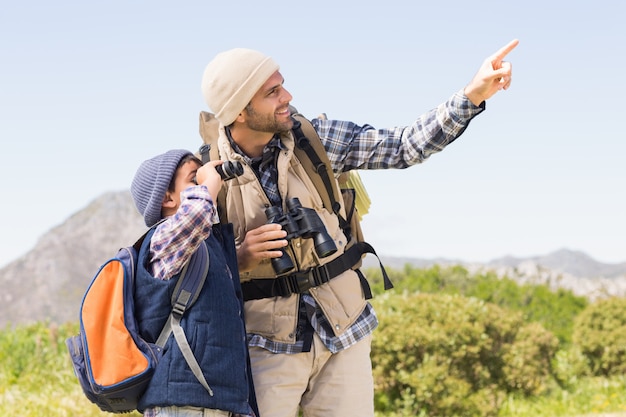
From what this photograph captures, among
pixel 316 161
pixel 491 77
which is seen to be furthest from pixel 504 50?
pixel 316 161

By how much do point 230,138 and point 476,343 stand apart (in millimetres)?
4664

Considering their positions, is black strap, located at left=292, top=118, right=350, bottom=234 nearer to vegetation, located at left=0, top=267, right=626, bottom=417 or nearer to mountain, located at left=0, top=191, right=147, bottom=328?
vegetation, located at left=0, top=267, right=626, bottom=417

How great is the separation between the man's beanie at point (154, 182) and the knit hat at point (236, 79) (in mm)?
369

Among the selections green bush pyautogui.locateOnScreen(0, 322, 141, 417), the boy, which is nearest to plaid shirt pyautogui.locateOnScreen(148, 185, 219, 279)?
the boy

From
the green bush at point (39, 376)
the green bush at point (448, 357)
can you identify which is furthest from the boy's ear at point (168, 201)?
the green bush at point (448, 357)

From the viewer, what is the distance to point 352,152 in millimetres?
3428

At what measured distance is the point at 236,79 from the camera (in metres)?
3.13

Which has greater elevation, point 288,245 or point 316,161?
point 316,161

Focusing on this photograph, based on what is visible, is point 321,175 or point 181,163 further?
point 321,175

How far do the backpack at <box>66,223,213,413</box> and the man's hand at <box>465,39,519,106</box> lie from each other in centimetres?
128

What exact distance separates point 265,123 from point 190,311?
2.81 feet

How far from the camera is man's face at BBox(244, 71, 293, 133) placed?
3.14 meters

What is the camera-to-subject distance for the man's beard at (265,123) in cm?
314

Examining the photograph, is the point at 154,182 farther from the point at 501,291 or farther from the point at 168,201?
the point at 501,291
